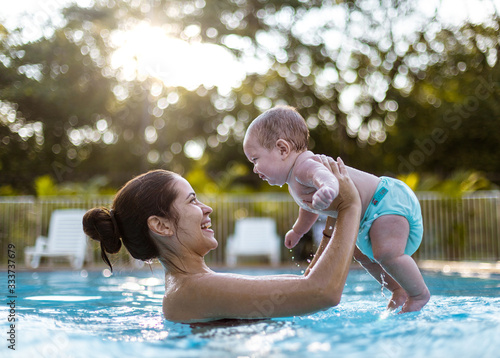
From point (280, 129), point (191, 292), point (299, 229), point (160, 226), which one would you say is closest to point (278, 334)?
point (191, 292)

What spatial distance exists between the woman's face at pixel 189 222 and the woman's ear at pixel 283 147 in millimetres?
576

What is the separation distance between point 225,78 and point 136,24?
5.01 metres

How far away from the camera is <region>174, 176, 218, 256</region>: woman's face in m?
2.41

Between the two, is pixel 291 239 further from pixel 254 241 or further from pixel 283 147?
pixel 254 241

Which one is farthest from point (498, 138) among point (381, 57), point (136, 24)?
point (136, 24)

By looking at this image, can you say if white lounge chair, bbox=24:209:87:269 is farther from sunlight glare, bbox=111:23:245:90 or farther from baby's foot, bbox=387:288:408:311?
sunlight glare, bbox=111:23:245:90

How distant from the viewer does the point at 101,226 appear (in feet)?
7.74

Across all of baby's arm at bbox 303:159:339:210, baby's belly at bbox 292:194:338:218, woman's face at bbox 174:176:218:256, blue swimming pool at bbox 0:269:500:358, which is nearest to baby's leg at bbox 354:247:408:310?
blue swimming pool at bbox 0:269:500:358

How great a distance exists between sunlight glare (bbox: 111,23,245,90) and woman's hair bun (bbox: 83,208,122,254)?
18579mm

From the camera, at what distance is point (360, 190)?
2771 mm

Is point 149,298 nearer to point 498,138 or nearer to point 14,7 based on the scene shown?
point 14,7

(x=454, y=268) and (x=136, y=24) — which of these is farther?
(x=136, y=24)

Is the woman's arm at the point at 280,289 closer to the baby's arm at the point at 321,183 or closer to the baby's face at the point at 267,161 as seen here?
the baby's arm at the point at 321,183

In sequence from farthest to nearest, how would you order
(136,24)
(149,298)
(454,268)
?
(136,24), (454,268), (149,298)
